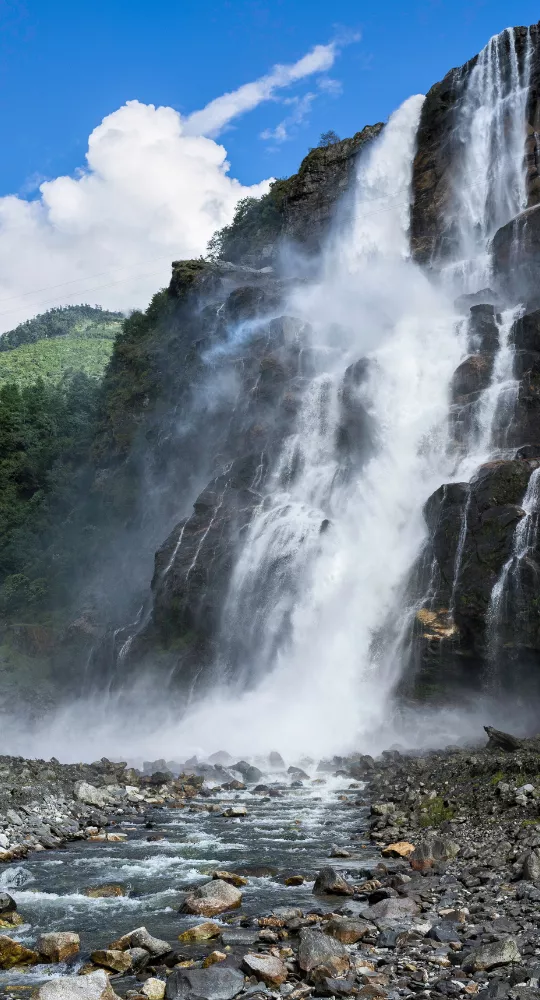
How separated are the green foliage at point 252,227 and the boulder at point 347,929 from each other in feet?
219

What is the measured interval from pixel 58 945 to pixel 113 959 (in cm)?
95

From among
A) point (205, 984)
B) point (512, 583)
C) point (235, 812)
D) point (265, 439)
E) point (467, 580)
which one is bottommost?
point (235, 812)

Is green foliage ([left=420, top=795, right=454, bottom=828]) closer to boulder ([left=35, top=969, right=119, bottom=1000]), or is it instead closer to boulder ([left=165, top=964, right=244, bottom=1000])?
boulder ([left=165, top=964, right=244, bottom=1000])

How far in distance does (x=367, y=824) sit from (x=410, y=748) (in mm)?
9907

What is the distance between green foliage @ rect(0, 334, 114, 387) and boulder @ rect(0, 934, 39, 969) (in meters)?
101

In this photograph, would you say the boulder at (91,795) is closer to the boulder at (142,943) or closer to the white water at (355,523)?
the white water at (355,523)

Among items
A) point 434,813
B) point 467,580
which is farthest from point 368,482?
point 434,813

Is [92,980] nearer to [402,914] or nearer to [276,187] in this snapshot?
[402,914]

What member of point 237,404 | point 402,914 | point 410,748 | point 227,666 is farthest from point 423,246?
point 402,914

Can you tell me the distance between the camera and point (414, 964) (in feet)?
27.5

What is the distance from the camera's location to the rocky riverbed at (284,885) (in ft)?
27.0

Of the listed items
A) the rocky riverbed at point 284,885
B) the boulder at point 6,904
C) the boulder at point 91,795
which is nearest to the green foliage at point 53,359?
the boulder at point 91,795

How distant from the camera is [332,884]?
456 inches

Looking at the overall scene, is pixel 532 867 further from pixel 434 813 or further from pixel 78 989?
pixel 78 989
